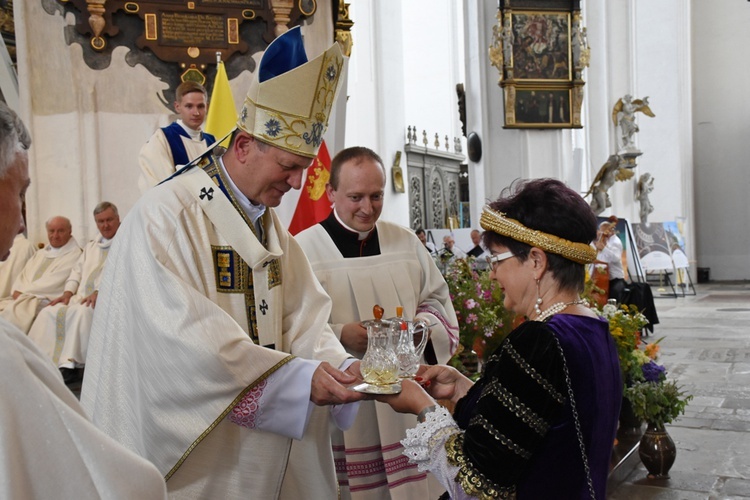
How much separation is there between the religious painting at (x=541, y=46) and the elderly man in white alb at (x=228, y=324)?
9930mm

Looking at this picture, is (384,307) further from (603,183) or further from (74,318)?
(603,183)

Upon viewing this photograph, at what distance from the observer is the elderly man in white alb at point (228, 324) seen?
2176 millimetres

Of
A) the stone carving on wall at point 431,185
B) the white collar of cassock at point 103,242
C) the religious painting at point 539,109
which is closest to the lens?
the white collar of cassock at point 103,242

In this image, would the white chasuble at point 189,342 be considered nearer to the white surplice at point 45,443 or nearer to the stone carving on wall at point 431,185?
the white surplice at point 45,443

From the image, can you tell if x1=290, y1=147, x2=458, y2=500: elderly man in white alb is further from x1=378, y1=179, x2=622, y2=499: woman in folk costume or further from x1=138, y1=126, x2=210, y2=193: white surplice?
x1=138, y1=126, x2=210, y2=193: white surplice

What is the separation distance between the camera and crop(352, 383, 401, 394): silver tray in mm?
2139

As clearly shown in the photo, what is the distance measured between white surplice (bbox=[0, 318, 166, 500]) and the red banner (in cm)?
502

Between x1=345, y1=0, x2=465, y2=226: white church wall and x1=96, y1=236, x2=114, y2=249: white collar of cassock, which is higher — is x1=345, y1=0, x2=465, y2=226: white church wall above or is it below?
above

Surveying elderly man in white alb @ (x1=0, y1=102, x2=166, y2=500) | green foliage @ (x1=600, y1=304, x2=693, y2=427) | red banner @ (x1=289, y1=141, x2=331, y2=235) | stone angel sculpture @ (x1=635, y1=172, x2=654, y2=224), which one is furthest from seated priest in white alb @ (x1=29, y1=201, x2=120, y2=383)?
stone angel sculpture @ (x1=635, y1=172, x2=654, y2=224)

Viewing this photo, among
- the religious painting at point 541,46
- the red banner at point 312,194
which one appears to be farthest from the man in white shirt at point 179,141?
the religious painting at point 541,46

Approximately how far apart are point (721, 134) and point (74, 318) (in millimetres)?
19832

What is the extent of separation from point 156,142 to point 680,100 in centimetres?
1724

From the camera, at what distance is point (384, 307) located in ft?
11.0

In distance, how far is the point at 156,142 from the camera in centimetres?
558
